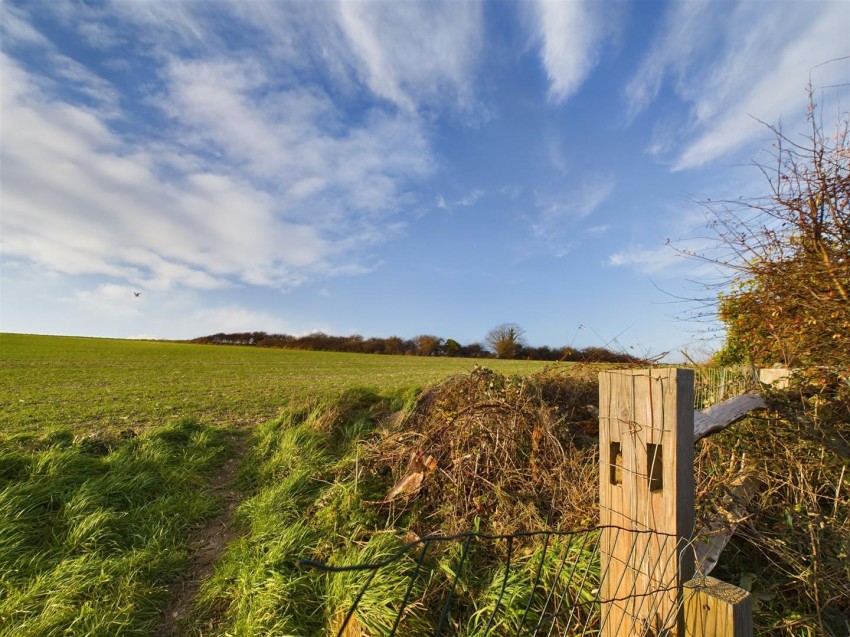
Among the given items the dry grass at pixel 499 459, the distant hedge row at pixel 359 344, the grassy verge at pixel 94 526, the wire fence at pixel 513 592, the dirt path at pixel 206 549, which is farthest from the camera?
the distant hedge row at pixel 359 344

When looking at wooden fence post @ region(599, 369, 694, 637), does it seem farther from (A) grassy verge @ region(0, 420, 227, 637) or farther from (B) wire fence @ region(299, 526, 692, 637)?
(A) grassy verge @ region(0, 420, 227, 637)

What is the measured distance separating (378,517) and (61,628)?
2555 mm

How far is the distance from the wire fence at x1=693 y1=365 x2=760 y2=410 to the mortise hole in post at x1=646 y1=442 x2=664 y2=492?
10.3 ft

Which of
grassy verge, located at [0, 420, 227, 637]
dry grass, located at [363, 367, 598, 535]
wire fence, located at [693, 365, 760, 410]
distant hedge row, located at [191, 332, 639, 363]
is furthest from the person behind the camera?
distant hedge row, located at [191, 332, 639, 363]

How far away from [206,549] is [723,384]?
6.11 m

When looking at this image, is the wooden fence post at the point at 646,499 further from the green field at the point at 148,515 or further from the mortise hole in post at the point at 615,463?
the green field at the point at 148,515

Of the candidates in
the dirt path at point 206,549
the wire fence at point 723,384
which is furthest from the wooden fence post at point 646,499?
the dirt path at point 206,549

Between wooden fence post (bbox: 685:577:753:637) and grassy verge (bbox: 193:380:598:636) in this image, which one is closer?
wooden fence post (bbox: 685:577:753:637)

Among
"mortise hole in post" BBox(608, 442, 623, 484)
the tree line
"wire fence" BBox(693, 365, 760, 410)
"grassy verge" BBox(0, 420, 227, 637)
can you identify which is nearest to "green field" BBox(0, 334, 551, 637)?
"grassy verge" BBox(0, 420, 227, 637)

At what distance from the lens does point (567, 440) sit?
4.44 m

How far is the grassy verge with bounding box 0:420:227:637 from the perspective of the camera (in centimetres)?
338

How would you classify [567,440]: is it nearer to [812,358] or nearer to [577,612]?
[577,612]

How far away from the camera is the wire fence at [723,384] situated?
453 centimetres

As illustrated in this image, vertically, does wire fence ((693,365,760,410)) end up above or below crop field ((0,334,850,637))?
above
